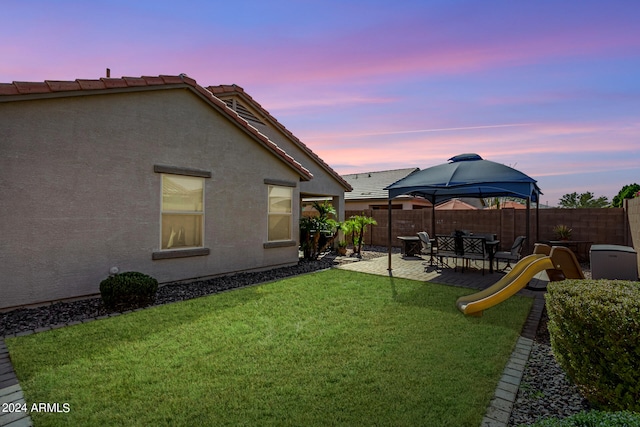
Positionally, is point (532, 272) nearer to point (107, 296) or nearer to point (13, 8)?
point (107, 296)

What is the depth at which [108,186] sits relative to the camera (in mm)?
6969

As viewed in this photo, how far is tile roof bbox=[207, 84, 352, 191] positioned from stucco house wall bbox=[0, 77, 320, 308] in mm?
4107

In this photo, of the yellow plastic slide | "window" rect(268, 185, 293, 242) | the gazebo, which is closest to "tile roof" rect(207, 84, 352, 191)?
"window" rect(268, 185, 293, 242)

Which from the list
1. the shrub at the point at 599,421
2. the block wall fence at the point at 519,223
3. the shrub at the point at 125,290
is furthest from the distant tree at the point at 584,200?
the shrub at the point at 125,290

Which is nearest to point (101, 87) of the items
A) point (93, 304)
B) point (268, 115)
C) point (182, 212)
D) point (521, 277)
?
point (182, 212)

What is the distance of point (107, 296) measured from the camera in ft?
20.1

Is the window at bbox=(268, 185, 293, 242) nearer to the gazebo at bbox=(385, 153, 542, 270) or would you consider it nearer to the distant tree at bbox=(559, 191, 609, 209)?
the gazebo at bbox=(385, 153, 542, 270)

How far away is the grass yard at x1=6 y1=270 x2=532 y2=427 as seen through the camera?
2.97 meters

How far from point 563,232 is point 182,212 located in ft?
47.5

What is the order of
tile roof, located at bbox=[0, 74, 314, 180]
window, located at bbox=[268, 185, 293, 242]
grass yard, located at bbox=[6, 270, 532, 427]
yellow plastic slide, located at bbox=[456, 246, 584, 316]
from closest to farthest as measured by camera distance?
1. grass yard, located at bbox=[6, 270, 532, 427]
2. tile roof, located at bbox=[0, 74, 314, 180]
3. yellow plastic slide, located at bbox=[456, 246, 584, 316]
4. window, located at bbox=[268, 185, 293, 242]

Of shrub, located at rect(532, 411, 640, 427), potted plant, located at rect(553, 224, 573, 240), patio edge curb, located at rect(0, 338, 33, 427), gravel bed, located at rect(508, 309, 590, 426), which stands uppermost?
Result: potted plant, located at rect(553, 224, 573, 240)

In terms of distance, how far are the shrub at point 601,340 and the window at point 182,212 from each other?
26.3ft

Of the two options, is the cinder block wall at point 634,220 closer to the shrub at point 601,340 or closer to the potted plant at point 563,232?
the potted plant at point 563,232

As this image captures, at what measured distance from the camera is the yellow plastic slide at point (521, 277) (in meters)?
5.86
